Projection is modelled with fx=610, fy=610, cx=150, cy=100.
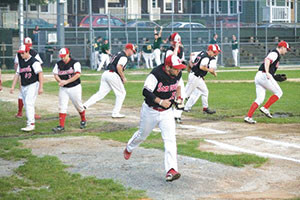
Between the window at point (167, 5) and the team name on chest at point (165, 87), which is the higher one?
the window at point (167, 5)

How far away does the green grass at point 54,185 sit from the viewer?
798 cm

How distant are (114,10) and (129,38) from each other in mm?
7073

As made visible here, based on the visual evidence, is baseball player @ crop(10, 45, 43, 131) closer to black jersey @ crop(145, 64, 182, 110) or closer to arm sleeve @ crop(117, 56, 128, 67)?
arm sleeve @ crop(117, 56, 128, 67)

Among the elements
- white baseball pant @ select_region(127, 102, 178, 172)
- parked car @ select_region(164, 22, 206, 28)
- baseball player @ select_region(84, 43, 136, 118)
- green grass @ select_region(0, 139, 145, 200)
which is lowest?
green grass @ select_region(0, 139, 145, 200)

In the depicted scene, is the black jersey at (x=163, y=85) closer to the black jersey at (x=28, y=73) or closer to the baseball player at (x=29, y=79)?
the baseball player at (x=29, y=79)

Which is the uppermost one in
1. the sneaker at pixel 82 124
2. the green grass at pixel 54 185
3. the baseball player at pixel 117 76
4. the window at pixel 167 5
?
the window at pixel 167 5

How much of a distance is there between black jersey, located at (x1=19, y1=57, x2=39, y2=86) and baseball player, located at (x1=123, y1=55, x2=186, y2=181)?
542 centimetres

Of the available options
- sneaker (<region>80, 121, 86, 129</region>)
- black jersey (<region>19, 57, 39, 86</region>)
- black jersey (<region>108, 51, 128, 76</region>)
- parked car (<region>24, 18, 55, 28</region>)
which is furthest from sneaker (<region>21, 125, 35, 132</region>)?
parked car (<region>24, 18, 55, 28</region>)

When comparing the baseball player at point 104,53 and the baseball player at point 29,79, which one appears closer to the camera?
the baseball player at point 29,79

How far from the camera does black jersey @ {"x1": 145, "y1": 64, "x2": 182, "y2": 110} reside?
355 inches

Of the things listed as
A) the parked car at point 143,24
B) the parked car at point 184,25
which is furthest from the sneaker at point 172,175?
the parked car at point 184,25

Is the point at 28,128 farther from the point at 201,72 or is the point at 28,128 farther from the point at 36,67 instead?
the point at 201,72

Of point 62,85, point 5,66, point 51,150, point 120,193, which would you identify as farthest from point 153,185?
point 5,66

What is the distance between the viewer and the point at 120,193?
8.08 metres
